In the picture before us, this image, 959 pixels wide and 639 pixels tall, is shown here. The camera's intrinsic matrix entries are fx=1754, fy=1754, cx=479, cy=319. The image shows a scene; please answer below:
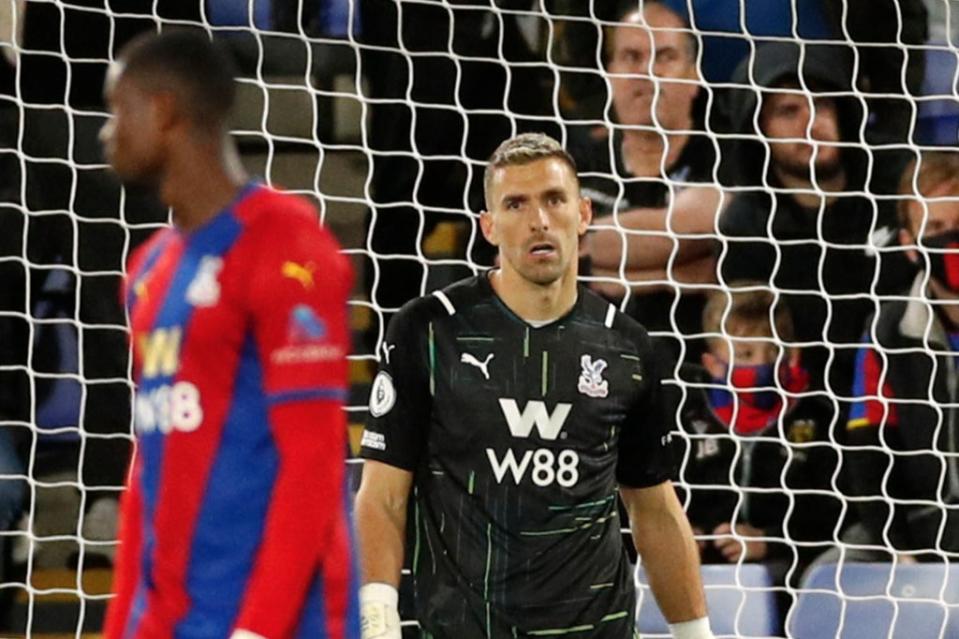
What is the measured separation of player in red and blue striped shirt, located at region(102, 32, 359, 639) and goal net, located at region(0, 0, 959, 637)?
2543 mm

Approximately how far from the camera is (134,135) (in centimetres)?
206

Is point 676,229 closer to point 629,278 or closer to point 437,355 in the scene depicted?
point 629,278

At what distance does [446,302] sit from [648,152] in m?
1.70

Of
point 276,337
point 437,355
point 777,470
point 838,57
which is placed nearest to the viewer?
point 276,337

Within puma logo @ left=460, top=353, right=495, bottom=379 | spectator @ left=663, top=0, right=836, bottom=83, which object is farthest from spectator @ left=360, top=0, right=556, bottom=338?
puma logo @ left=460, top=353, right=495, bottom=379

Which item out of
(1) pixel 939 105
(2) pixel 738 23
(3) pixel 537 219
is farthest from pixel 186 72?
(1) pixel 939 105

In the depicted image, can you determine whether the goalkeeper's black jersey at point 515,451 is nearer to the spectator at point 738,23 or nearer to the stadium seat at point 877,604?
the stadium seat at point 877,604

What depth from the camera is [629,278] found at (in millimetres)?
5039

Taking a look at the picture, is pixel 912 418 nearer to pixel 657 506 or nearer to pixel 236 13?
pixel 657 506

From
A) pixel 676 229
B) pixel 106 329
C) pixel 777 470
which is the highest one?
pixel 676 229

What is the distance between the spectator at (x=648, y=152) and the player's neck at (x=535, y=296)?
139cm

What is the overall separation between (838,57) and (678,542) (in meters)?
2.28

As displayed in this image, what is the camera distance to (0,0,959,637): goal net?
4.79 metres

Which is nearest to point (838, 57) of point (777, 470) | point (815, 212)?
point (815, 212)
